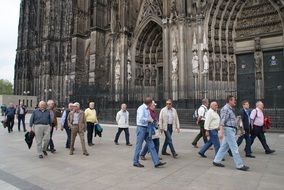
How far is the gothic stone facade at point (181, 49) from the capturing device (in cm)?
1944

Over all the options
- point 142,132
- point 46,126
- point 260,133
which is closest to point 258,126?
point 260,133

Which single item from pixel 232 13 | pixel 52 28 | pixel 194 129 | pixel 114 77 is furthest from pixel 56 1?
pixel 194 129

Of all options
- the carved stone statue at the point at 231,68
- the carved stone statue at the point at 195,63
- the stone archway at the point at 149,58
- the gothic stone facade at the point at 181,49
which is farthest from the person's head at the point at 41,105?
the stone archway at the point at 149,58

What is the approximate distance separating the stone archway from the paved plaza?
17.1 metres

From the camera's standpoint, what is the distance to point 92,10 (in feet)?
102

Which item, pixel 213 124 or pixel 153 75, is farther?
pixel 153 75

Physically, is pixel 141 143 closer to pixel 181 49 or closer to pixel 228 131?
pixel 228 131

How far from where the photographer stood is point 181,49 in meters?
20.4

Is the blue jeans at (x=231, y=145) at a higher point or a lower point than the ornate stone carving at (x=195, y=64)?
lower

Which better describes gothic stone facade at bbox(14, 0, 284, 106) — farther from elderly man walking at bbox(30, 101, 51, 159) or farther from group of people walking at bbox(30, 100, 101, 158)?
elderly man walking at bbox(30, 101, 51, 159)

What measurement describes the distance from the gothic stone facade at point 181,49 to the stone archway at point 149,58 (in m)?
0.09

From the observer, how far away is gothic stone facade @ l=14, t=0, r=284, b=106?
765 inches

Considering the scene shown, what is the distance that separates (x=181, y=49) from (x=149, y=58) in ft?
18.9

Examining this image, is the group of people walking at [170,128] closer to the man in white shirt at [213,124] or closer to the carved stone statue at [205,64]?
the man in white shirt at [213,124]
